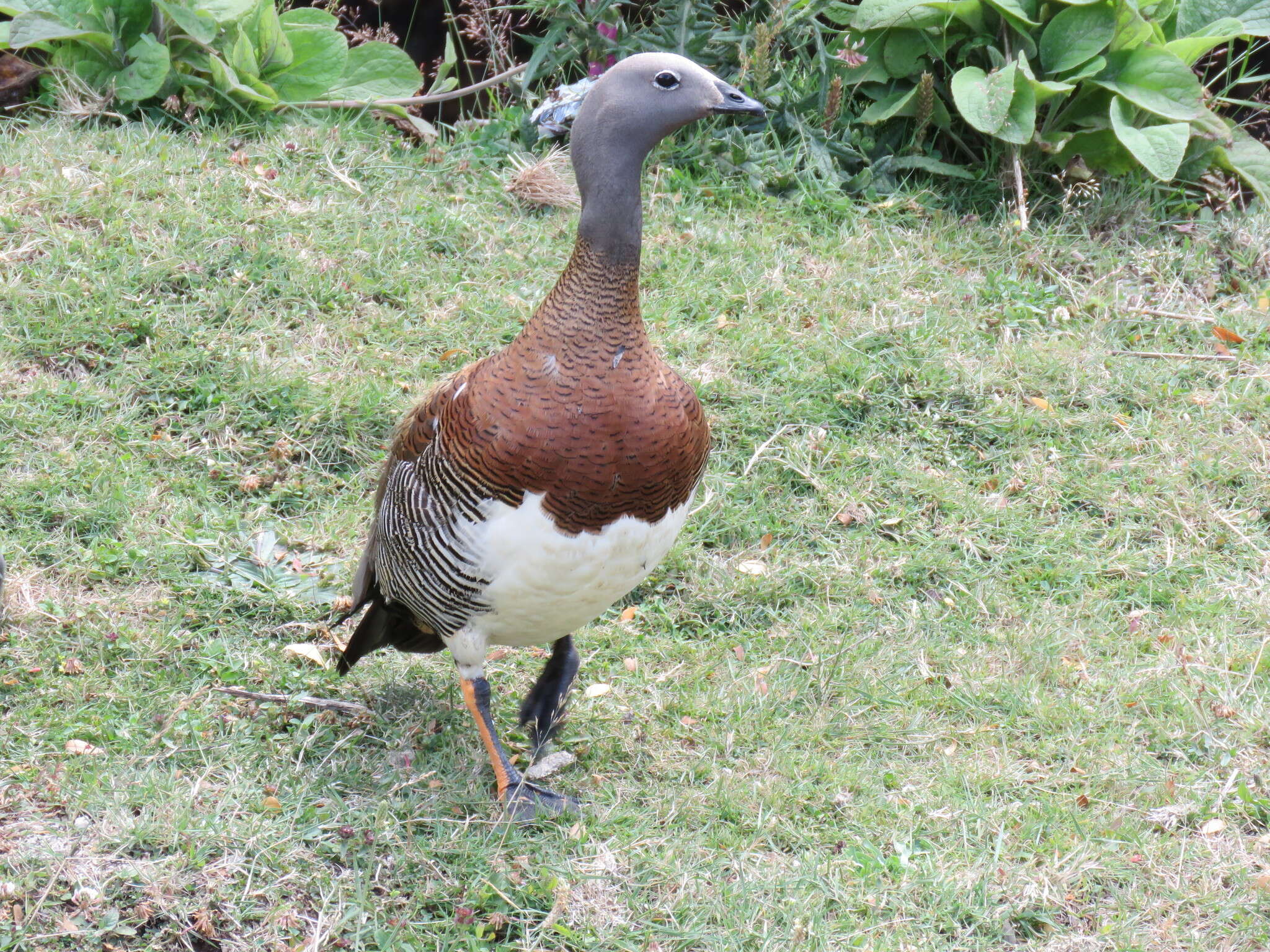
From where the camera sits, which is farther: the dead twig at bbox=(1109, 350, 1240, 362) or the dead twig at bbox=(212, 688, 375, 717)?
the dead twig at bbox=(1109, 350, 1240, 362)

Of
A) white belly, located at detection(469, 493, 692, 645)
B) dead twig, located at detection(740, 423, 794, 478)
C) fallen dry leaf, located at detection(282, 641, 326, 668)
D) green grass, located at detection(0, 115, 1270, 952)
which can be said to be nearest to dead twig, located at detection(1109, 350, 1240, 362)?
green grass, located at detection(0, 115, 1270, 952)

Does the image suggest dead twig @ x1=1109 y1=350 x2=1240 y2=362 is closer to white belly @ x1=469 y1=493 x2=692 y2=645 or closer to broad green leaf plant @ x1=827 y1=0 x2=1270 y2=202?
broad green leaf plant @ x1=827 y1=0 x2=1270 y2=202

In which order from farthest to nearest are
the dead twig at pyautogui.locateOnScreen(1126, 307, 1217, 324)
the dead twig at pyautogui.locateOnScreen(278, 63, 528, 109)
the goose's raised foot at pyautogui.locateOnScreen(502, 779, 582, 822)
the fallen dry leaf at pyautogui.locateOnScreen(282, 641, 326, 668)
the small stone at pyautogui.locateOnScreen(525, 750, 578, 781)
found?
the dead twig at pyautogui.locateOnScreen(278, 63, 528, 109)
the dead twig at pyautogui.locateOnScreen(1126, 307, 1217, 324)
the fallen dry leaf at pyautogui.locateOnScreen(282, 641, 326, 668)
the small stone at pyautogui.locateOnScreen(525, 750, 578, 781)
the goose's raised foot at pyautogui.locateOnScreen(502, 779, 582, 822)

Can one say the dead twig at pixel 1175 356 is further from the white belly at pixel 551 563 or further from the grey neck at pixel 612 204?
the grey neck at pixel 612 204

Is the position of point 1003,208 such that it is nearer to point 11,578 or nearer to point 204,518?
point 204,518

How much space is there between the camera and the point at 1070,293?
17.9 ft

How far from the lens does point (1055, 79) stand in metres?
5.73

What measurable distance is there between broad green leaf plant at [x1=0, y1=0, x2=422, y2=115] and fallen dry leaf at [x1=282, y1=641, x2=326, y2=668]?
302 centimetres

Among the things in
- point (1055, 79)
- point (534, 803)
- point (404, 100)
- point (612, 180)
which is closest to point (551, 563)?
point (534, 803)

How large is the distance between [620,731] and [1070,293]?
2.98 metres

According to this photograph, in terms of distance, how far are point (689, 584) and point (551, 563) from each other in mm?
1274

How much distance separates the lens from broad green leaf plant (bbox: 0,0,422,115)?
5586 millimetres

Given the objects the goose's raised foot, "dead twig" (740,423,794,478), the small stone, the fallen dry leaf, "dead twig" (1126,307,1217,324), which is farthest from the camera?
"dead twig" (1126,307,1217,324)

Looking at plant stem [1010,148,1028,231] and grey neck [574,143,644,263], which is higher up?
grey neck [574,143,644,263]
